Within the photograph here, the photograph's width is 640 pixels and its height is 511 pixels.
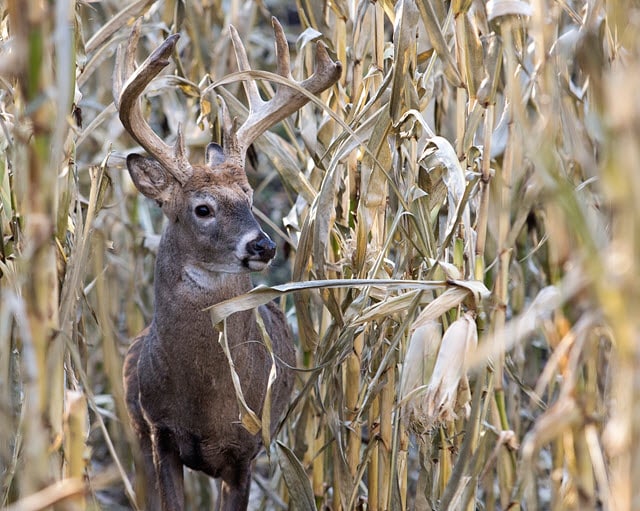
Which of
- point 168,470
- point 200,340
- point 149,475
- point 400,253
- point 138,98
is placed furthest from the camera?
point 149,475

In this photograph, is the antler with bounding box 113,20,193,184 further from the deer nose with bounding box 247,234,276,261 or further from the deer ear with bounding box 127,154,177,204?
the deer nose with bounding box 247,234,276,261

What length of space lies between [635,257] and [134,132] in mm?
2507

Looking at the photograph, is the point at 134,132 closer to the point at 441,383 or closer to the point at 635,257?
the point at 441,383

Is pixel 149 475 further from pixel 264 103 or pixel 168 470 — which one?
pixel 264 103

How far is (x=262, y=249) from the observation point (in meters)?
3.68

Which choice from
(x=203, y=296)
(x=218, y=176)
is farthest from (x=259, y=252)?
(x=218, y=176)

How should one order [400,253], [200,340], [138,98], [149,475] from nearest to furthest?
1. [400,253]
2. [138,98]
3. [200,340]
4. [149,475]

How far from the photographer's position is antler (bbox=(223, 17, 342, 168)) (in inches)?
146

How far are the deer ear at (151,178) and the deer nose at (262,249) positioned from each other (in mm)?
530

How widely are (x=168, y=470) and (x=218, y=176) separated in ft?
3.82

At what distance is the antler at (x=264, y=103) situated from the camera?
3697 millimetres

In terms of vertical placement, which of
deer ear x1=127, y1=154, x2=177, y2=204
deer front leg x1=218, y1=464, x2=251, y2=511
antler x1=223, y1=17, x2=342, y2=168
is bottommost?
deer front leg x1=218, y1=464, x2=251, y2=511

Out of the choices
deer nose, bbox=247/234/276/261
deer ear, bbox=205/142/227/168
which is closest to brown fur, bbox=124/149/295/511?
deer nose, bbox=247/234/276/261

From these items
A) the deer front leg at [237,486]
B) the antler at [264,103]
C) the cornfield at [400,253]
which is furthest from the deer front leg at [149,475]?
the antler at [264,103]
